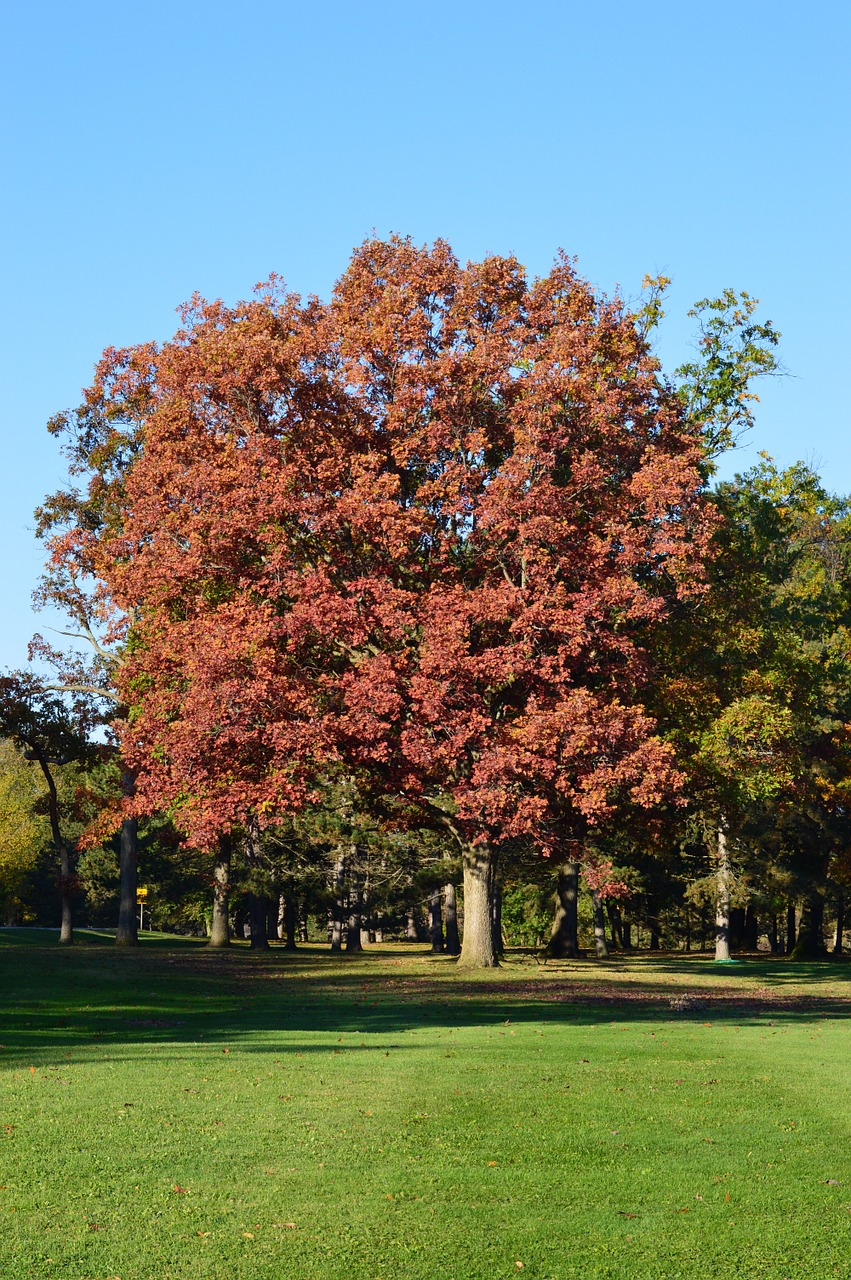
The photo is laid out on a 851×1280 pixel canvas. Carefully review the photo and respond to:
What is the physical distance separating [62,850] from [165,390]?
1852 centimetres

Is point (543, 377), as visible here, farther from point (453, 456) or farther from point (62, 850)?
point (62, 850)

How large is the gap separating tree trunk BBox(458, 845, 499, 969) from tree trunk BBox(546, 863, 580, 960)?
12419mm

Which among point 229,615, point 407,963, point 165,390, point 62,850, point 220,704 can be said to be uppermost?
point 165,390

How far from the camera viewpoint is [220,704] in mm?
28125

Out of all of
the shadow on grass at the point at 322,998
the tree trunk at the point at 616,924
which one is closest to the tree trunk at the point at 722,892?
the shadow on grass at the point at 322,998

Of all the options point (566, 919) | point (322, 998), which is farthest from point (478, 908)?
point (566, 919)

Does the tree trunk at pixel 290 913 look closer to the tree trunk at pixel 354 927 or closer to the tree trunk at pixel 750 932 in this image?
the tree trunk at pixel 354 927

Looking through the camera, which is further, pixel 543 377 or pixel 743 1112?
pixel 543 377

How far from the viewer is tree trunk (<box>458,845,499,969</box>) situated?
1291 inches

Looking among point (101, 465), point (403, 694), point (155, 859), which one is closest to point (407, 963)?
point (403, 694)

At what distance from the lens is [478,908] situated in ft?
109

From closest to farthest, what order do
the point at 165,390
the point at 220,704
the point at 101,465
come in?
the point at 220,704
the point at 165,390
the point at 101,465

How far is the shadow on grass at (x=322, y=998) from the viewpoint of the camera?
720 inches

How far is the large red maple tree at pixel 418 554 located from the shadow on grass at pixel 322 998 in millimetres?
3583
